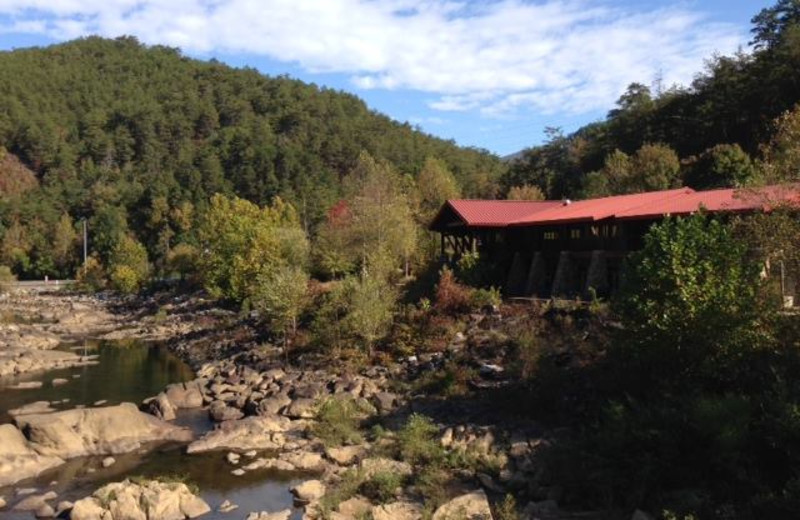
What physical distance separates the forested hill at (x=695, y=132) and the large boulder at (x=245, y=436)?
3374cm

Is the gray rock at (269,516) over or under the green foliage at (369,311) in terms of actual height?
under

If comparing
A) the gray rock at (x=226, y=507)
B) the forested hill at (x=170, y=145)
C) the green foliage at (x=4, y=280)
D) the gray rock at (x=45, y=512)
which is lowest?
the gray rock at (x=226, y=507)

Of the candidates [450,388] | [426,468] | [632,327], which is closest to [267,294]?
[450,388]

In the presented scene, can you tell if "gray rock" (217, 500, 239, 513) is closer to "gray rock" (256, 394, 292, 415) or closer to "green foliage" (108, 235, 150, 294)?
"gray rock" (256, 394, 292, 415)

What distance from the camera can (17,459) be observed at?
2166 centimetres

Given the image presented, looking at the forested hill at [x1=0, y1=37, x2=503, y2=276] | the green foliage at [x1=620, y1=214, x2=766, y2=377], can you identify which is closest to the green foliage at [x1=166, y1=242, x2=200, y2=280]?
the forested hill at [x1=0, y1=37, x2=503, y2=276]

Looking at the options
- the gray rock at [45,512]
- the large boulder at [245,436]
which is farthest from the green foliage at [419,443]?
the gray rock at [45,512]

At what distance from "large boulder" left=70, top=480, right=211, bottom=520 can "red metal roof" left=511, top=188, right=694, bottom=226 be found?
913 inches

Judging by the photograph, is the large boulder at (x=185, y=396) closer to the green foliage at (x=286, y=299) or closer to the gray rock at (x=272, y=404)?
the gray rock at (x=272, y=404)

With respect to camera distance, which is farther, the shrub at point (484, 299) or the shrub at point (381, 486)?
the shrub at point (484, 299)

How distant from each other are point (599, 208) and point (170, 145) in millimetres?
142284

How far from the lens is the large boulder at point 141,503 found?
1784 cm

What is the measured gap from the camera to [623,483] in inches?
692

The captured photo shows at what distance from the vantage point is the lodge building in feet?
108
